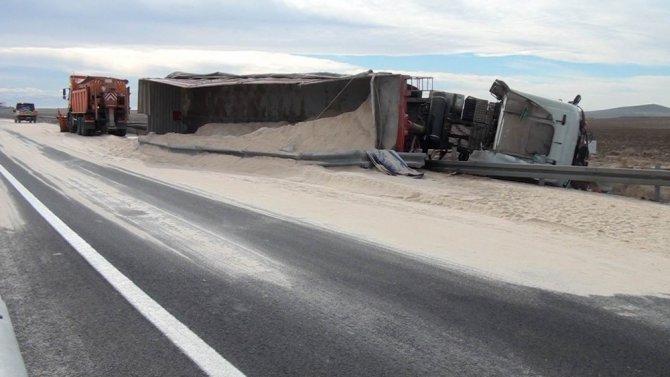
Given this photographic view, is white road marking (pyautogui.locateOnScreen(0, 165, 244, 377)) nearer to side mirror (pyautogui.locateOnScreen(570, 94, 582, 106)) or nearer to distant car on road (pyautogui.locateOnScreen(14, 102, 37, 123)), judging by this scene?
side mirror (pyautogui.locateOnScreen(570, 94, 582, 106))

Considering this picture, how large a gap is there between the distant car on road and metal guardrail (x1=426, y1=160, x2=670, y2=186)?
51.8m

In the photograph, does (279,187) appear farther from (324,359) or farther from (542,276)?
(324,359)

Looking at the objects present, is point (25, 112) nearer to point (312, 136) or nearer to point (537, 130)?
point (312, 136)

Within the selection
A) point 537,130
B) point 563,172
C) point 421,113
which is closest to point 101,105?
point 421,113

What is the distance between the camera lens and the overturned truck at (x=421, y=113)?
14.6 meters

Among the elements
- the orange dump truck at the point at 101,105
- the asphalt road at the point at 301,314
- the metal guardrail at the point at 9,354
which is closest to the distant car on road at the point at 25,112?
the orange dump truck at the point at 101,105

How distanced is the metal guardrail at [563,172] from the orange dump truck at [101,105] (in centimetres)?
2198

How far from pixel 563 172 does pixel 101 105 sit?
26222 mm

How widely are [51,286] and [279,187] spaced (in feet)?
24.4

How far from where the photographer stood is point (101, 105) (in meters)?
31.5

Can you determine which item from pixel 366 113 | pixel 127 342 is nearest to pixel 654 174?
pixel 366 113

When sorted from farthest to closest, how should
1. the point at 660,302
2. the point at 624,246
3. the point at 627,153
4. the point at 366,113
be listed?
1. the point at 627,153
2. the point at 366,113
3. the point at 624,246
4. the point at 660,302

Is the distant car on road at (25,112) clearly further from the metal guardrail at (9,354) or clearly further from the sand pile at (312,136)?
the metal guardrail at (9,354)

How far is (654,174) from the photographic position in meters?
12.0
